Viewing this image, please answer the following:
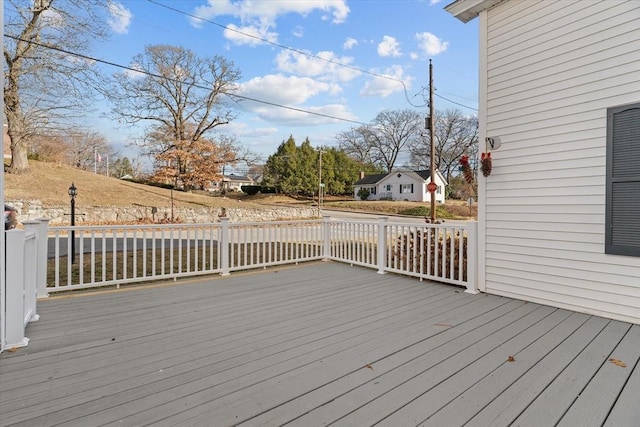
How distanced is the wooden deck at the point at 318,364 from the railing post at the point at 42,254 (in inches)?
10.0

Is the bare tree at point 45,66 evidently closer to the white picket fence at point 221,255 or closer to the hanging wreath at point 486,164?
the white picket fence at point 221,255

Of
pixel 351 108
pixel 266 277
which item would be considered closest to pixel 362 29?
pixel 351 108

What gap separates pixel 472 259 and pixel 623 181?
1.68m

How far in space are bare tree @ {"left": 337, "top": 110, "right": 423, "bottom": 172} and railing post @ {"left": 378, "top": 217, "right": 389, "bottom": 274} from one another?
3411 cm

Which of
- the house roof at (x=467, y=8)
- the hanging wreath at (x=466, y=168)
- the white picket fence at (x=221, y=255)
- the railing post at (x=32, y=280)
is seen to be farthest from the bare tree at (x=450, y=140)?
the railing post at (x=32, y=280)

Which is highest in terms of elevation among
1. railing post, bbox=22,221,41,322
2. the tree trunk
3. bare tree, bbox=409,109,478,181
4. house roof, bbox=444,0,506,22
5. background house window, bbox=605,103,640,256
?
bare tree, bbox=409,109,478,181

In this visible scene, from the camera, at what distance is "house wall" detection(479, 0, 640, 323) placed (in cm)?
312

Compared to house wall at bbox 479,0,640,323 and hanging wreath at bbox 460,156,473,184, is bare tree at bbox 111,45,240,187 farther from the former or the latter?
house wall at bbox 479,0,640,323

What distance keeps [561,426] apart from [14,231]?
364 centimetres

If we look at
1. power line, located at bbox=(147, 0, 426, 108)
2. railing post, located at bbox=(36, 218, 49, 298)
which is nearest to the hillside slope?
power line, located at bbox=(147, 0, 426, 108)

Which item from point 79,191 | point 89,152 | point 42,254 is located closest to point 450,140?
point 79,191

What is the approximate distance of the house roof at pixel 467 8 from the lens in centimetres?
404

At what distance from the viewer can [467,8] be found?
13.7 ft

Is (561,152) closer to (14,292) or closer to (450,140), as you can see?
(14,292)
